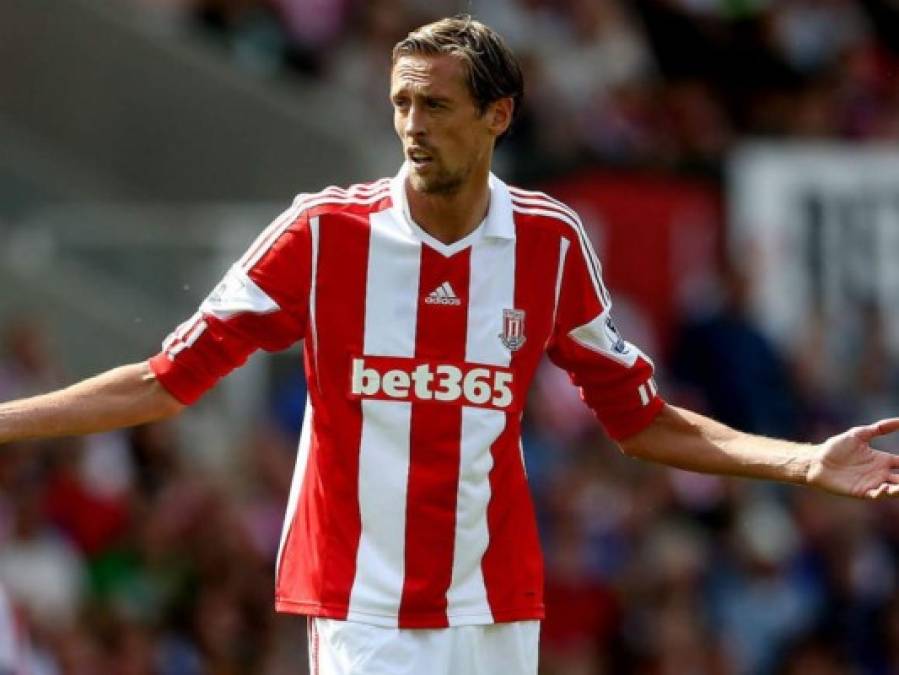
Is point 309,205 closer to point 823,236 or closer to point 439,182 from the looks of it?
point 439,182

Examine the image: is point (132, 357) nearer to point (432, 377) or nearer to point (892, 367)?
point (892, 367)

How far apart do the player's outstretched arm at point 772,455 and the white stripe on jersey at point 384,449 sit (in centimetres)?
74

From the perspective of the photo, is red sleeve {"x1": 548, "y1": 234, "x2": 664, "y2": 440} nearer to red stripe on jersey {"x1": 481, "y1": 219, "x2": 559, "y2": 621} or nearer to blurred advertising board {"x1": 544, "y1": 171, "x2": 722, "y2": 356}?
red stripe on jersey {"x1": 481, "y1": 219, "x2": 559, "y2": 621}

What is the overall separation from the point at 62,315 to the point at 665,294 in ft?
11.7

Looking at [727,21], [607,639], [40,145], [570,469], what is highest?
[727,21]

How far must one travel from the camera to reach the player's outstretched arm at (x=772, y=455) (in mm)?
5848

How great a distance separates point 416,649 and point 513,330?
2.67 feet

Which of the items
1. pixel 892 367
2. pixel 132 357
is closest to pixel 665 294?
pixel 892 367

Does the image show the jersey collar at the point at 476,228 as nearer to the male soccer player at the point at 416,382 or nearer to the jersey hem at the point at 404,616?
the male soccer player at the point at 416,382

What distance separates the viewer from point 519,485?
5.93m

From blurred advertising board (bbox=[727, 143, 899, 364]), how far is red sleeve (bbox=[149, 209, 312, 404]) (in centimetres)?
834

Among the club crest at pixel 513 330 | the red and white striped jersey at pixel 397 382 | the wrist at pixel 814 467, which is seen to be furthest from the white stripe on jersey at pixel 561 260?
the wrist at pixel 814 467

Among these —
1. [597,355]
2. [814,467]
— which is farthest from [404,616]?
[814,467]

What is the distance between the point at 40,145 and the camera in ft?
47.1
